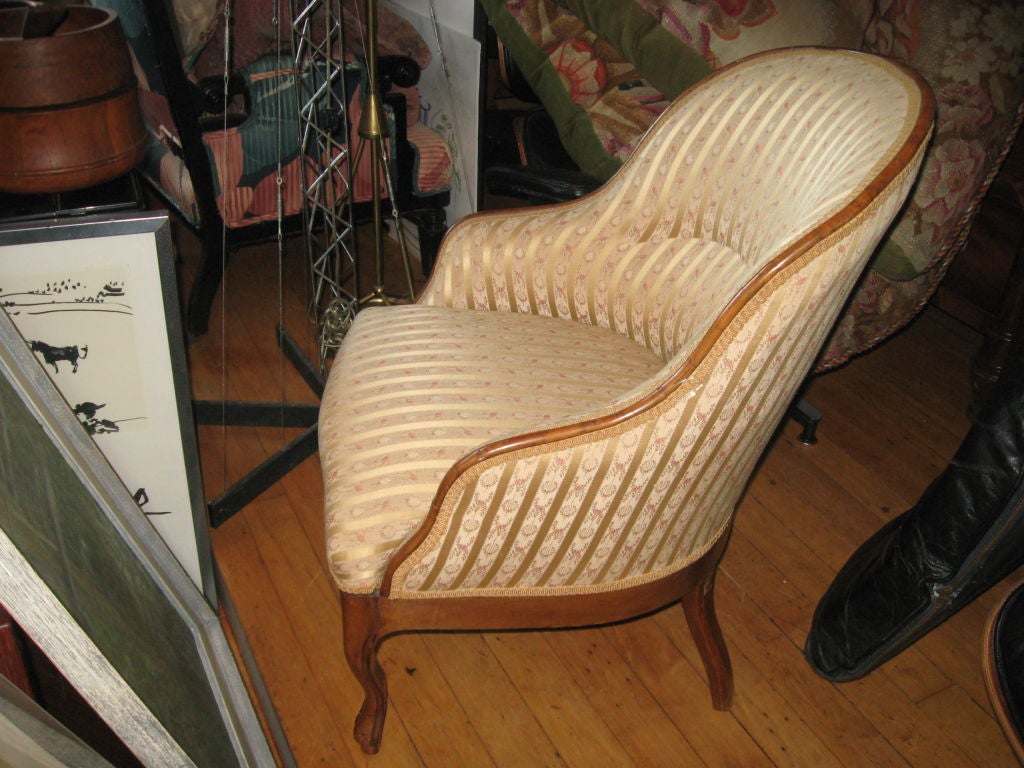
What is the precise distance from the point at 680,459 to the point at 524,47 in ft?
3.40

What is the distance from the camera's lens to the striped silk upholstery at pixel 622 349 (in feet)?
2.75

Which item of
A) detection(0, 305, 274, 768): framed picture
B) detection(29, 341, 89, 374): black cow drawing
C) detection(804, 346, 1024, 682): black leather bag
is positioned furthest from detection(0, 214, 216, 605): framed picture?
detection(804, 346, 1024, 682): black leather bag

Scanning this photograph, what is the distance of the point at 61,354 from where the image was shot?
1.02 m

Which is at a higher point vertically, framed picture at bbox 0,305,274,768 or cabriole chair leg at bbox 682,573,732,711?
framed picture at bbox 0,305,274,768

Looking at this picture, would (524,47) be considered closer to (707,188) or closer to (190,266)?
(707,188)

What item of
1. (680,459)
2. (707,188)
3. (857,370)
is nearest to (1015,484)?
(680,459)

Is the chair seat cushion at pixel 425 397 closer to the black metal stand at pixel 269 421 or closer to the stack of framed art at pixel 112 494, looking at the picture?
the stack of framed art at pixel 112 494

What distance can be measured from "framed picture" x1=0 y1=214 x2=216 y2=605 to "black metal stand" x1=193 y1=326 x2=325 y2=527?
0.98 feet

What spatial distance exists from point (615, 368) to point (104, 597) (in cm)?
72

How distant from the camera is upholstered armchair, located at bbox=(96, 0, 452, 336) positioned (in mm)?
1722

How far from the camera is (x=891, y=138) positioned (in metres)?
0.86

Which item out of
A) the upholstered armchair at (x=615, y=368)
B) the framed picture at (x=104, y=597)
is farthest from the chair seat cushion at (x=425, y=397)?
the framed picture at (x=104, y=597)

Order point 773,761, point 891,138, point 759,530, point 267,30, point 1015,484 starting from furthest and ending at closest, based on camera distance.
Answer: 1. point 267,30
2. point 759,530
3. point 773,761
4. point 1015,484
5. point 891,138

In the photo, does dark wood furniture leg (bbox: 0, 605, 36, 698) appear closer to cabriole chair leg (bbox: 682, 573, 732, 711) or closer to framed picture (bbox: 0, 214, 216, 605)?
framed picture (bbox: 0, 214, 216, 605)
